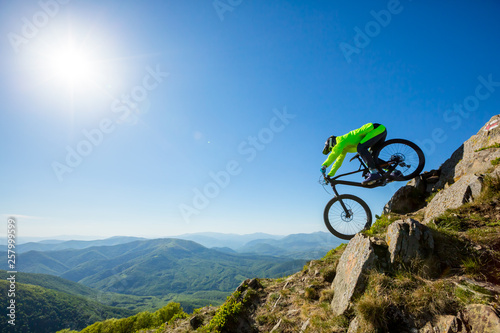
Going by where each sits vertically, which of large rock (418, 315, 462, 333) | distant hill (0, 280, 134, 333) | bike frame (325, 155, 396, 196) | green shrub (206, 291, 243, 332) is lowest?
distant hill (0, 280, 134, 333)

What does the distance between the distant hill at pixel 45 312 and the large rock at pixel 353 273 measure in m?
247

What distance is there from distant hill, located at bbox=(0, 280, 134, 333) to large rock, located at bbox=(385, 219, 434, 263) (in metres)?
249

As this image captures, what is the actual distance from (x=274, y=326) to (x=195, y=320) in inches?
163

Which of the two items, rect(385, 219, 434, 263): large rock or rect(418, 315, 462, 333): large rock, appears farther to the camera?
rect(385, 219, 434, 263): large rock

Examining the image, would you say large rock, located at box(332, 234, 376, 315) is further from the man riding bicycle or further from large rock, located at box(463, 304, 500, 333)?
the man riding bicycle

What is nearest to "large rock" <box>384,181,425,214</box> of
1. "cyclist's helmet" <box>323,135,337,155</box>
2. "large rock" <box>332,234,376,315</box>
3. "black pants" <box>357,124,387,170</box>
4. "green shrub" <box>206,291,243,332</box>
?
"black pants" <box>357,124,387,170</box>

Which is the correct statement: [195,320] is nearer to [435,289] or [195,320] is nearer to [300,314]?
[300,314]

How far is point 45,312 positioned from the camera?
173 meters

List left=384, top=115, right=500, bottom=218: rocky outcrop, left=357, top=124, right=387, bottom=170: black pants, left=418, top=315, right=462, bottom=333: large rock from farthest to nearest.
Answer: left=357, top=124, right=387, bottom=170: black pants < left=384, top=115, right=500, bottom=218: rocky outcrop < left=418, top=315, right=462, bottom=333: large rock

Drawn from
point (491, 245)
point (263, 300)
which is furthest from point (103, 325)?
point (491, 245)

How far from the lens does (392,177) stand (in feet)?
29.4

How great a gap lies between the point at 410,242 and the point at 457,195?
3660 millimetres

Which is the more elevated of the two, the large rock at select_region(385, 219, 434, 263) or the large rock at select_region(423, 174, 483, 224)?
the large rock at select_region(423, 174, 483, 224)

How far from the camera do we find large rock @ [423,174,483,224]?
6.69 metres
